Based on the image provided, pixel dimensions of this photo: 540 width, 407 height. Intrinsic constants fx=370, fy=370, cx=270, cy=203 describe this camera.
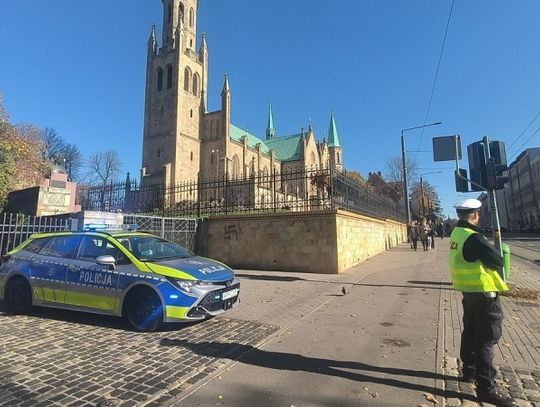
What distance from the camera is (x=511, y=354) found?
15.6 feet

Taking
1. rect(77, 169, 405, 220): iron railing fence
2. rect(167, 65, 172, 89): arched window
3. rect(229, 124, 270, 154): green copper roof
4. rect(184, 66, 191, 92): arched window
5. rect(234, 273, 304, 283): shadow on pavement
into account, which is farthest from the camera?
rect(229, 124, 270, 154): green copper roof

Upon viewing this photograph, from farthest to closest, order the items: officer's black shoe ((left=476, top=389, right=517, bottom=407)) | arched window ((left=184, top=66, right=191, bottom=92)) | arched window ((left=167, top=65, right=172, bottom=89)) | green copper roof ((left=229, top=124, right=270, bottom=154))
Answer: green copper roof ((left=229, top=124, right=270, bottom=154))
arched window ((left=184, top=66, right=191, bottom=92))
arched window ((left=167, top=65, right=172, bottom=89))
officer's black shoe ((left=476, top=389, right=517, bottom=407))

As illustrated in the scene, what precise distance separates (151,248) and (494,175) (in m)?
7.59

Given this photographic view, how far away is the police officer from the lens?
360 cm

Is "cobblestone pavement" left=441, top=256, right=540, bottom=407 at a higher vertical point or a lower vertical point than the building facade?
lower

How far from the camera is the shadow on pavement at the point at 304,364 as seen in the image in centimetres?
395

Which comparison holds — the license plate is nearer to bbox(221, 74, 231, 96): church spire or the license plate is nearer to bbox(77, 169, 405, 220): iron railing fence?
bbox(77, 169, 405, 220): iron railing fence

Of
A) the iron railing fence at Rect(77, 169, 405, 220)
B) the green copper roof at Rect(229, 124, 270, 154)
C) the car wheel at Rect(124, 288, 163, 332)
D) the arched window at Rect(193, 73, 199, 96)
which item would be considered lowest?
the car wheel at Rect(124, 288, 163, 332)

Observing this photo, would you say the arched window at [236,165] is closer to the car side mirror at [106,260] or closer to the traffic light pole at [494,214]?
the traffic light pole at [494,214]

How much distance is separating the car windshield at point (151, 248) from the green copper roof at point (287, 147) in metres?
62.9

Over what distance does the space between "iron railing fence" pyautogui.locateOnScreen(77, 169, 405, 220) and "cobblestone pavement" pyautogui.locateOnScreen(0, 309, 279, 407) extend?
8.02m

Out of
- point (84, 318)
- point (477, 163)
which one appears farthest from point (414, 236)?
point (84, 318)

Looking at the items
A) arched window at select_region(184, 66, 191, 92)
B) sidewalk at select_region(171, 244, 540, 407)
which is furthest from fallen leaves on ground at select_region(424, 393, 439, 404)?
arched window at select_region(184, 66, 191, 92)

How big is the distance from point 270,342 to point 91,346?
253 centimetres
